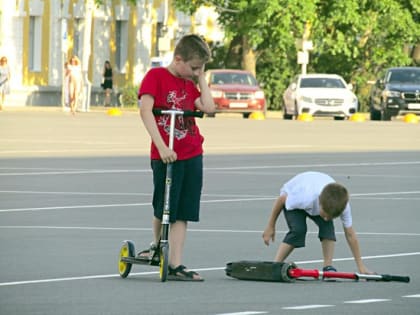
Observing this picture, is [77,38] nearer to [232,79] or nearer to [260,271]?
[232,79]

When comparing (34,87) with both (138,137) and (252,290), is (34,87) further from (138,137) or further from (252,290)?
(252,290)

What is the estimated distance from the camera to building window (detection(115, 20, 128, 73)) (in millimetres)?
76875

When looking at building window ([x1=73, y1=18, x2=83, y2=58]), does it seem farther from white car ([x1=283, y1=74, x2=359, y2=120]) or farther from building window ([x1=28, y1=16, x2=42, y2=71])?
white car ([x1=283, y1=74, x2=359, y2=120])

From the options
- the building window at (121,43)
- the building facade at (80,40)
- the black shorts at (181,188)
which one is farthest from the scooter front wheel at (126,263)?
→ the building window at (121,43)

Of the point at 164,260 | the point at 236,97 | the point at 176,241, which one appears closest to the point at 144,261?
the point at 164,260

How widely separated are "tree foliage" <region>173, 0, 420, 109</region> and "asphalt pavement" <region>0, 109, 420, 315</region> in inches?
1171

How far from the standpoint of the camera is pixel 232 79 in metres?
59.4

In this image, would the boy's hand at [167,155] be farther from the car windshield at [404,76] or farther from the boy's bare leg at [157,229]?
the car windshield at [404,76]

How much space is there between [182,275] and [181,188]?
621 mm

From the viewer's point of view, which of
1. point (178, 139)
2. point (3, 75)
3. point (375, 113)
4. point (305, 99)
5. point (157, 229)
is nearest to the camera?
point (178, 139)

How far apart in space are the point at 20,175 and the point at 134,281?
12.8 meters

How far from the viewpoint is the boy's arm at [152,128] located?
12250 mm

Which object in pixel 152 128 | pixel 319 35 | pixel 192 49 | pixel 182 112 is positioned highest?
pixel 192 49

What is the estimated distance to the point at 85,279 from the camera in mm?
12406
